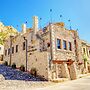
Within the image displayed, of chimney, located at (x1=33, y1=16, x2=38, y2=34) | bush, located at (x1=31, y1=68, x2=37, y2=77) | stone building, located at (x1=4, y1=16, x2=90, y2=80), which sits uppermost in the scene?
chimney, located at (x1=33, y1=16, x2=38, y2=34)

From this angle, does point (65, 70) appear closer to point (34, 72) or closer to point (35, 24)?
point (34, 72)

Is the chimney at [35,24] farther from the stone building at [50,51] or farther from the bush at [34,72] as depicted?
the bush at [34,72]

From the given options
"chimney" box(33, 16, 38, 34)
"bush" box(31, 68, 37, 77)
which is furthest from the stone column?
"chimney" box(33, 16, 38, 34)

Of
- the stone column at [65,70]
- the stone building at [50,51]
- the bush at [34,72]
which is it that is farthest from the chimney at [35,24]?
the stone column at [65,70]

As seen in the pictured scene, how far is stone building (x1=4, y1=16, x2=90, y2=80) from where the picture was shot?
21641 millimetres

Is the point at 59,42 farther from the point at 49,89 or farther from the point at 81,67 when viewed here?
the point at 49,89

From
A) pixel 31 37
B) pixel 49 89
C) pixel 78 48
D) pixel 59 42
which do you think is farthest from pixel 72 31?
pixel 49 89

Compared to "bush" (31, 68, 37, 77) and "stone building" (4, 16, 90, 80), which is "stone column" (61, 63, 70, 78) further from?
"bush" (31, 68, 37, 77)

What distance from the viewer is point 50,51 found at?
2261cm

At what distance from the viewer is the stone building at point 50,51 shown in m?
21.6

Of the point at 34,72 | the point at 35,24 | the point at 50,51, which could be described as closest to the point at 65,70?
the point at 50,51

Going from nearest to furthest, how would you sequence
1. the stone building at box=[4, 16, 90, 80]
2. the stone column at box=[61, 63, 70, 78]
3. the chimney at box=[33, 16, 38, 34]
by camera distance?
1. the stone building at box=[4, 16, 90, 80]
2. the stone column at box=[61, 63, 70, 78]
3. the chimney at box=[33, 16, 38, 34]

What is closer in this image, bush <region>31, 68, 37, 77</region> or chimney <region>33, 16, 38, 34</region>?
bush <region>31, 68, 37, 77</region>

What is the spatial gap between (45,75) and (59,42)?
6.49 metres
